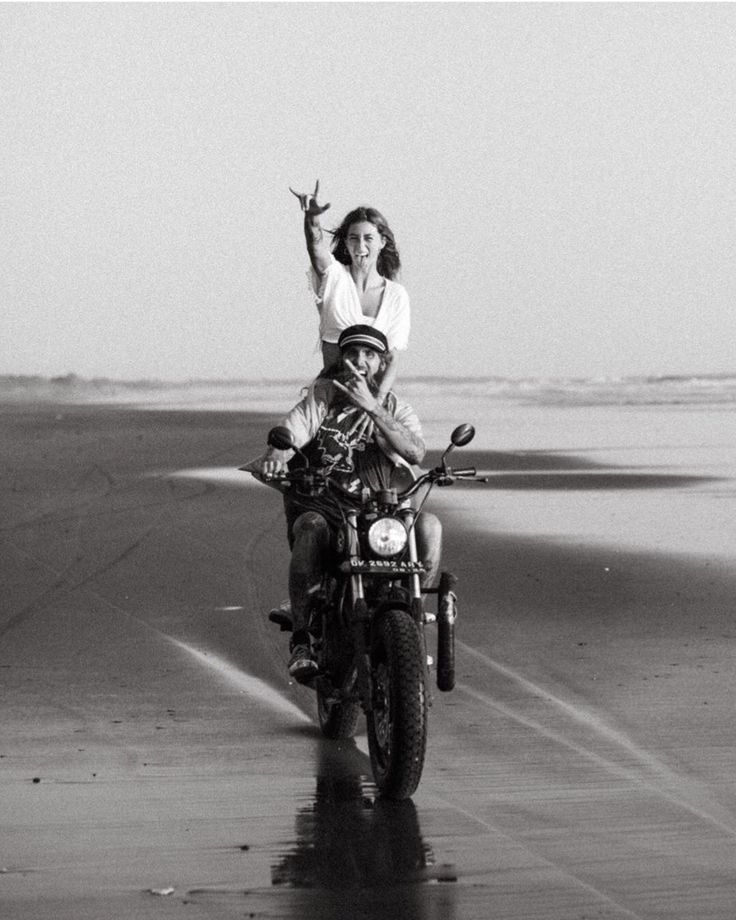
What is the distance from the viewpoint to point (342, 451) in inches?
276

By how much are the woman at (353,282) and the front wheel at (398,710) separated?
185cm

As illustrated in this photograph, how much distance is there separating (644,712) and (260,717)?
61.4 inches

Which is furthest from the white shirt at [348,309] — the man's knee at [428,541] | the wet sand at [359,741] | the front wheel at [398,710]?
the front wheel at [398,710]

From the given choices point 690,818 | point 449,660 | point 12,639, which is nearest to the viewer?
point 690,818

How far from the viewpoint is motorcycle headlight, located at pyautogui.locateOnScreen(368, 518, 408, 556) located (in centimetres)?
639

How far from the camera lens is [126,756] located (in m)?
6.58

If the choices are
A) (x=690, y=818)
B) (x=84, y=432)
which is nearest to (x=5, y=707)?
(x=690, y=818)

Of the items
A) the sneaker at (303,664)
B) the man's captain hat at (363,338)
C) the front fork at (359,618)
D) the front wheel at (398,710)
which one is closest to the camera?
the front wheel at (398,710)

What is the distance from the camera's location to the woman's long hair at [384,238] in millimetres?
7914

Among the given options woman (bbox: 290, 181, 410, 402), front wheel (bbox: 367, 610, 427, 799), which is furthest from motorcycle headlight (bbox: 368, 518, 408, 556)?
woman (bbox: 290, 181, 410, 402)

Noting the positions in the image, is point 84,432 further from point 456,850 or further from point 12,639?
point 456,850

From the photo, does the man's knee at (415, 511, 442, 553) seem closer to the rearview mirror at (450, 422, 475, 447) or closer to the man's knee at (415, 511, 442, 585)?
the man's knee at (415, 511, 442, 585)

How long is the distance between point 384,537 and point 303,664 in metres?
0.71

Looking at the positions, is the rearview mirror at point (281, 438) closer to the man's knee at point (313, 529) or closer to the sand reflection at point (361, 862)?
the man's knee at point (313, 529)
